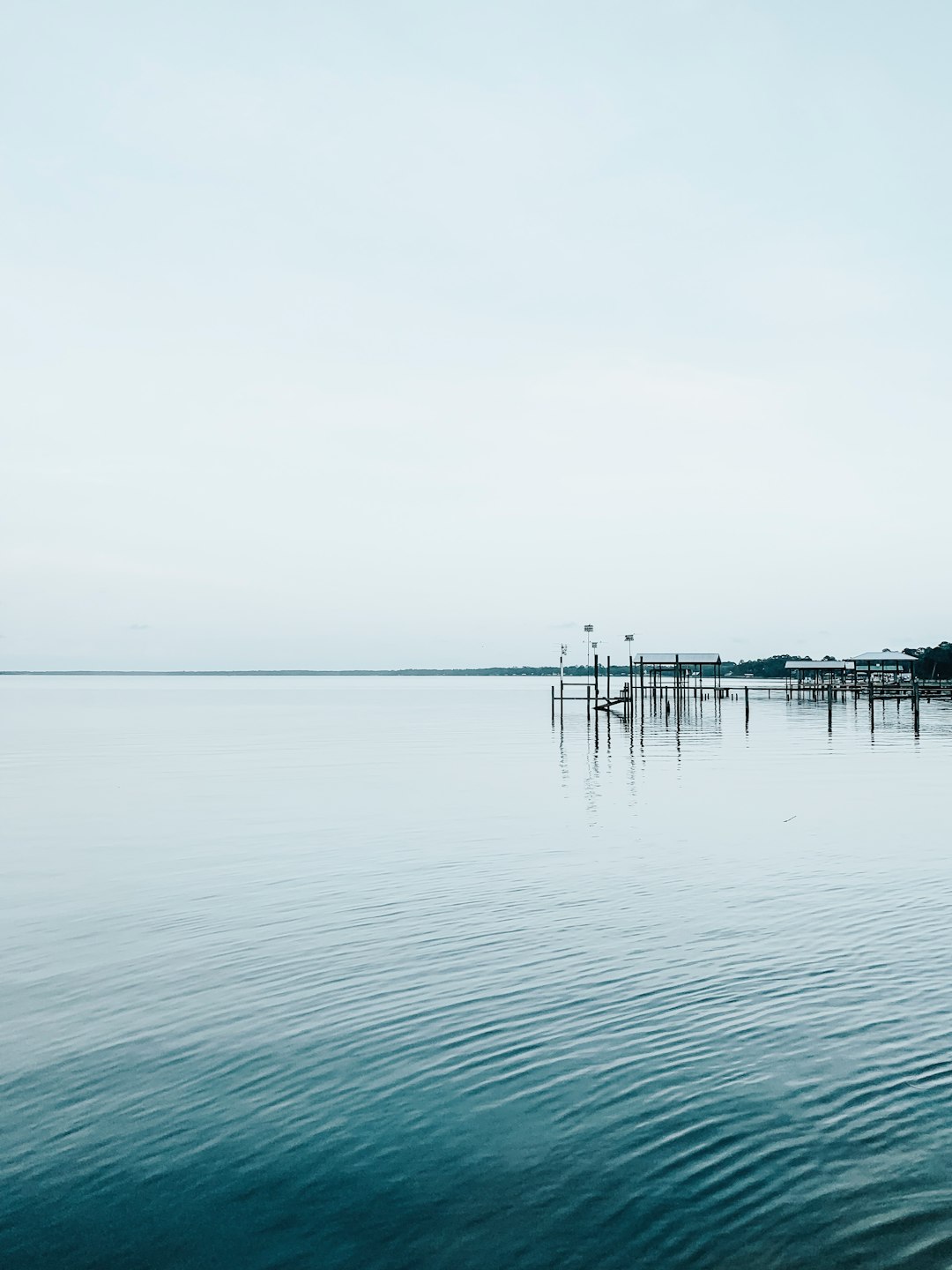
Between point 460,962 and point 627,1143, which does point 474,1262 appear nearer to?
point 627,1143

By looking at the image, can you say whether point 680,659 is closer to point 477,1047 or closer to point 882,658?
point 882,658

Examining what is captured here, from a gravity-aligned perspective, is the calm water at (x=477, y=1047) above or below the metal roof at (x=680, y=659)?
below

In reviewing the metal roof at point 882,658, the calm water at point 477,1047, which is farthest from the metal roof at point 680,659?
the calm water at point 477,1047

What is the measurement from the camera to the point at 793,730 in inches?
2286

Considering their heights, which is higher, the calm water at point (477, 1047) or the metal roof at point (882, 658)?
the metal roof at point (882, 658)

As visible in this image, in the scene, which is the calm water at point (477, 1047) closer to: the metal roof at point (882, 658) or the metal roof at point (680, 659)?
the metal roof at point (680, 659)

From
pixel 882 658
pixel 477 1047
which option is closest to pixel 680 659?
pixel 882 658

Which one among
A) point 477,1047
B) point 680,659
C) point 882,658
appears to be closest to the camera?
point 477,1047

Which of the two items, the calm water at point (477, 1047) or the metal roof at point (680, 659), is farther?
the metal roof at point (680, 659)

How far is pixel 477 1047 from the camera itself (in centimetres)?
861

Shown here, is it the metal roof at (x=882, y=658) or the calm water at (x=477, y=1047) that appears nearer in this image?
the calm water at (x=477, y=1047)

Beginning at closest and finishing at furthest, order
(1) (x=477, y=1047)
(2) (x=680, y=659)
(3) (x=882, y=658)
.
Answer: (1) (x=477, y=1047)
(3) (x=882, y=658)
(2) (x=680, y=659)

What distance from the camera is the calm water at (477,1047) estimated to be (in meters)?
5.88

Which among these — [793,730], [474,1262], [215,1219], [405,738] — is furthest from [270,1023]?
[793,730]
